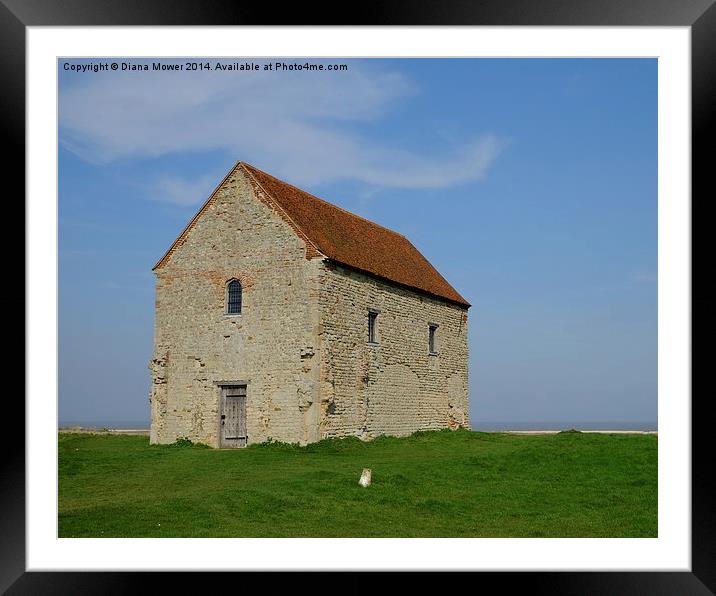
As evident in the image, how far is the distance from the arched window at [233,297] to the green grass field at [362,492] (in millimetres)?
5061

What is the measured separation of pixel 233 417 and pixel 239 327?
2.97 m

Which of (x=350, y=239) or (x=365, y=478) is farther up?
(x=350, y=239)

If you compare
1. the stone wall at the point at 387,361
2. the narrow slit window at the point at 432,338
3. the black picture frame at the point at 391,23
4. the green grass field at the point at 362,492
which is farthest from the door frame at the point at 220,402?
the black picture frame at the point at 391,23

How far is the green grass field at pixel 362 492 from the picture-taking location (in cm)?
1500

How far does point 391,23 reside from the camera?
1180cm

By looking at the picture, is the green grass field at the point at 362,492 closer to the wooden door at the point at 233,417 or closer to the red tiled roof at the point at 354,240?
the wooden door at the point at 233,417

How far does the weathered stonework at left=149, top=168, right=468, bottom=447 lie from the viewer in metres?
26.8

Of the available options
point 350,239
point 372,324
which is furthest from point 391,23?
point 350,239

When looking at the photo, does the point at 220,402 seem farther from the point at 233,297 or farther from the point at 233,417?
the point at 233,297

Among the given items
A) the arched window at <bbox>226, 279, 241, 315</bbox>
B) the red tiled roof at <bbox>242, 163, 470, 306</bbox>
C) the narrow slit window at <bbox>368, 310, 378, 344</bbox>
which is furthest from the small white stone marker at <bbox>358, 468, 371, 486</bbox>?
the narrow slit window at <bbox>368, 310, 378, 344</bbox>

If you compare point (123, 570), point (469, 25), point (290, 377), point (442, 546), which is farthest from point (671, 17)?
point (290, 377)

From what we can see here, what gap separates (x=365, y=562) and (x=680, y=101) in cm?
821

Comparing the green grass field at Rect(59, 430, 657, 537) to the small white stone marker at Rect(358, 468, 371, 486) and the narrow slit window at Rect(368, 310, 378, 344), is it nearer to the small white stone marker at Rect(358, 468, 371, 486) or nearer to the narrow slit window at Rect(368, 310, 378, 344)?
the small white stone marker at Rect(358, 468, 371, 486)

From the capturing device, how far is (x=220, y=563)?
11930mm
